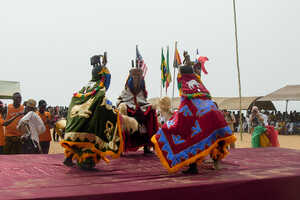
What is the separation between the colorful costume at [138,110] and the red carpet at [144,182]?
1.23 metres

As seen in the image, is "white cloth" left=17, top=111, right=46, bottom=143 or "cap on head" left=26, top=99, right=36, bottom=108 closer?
"white cloth" left=17, top=111, right=46, bottom=143

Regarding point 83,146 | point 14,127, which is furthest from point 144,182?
point 14,127

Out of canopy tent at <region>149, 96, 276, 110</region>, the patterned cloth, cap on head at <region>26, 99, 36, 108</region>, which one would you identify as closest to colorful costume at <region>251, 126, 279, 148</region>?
the patterned cloth

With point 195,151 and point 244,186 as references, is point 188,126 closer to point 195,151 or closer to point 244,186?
point 195,151

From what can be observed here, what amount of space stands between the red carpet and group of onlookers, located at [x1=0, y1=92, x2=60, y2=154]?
131 centimetres

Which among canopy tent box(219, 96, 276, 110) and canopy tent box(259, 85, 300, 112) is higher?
canopy tent box(259, 85, 300, 112)

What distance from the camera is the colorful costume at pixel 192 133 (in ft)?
12.2

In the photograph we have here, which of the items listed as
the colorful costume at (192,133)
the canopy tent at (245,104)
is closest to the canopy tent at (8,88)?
the colorful costume at (192,133)

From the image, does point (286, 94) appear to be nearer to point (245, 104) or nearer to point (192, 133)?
point (245, 104)

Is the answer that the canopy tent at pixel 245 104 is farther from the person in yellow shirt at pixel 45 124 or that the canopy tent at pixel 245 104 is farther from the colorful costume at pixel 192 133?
the colorful costume at pixel 192 133

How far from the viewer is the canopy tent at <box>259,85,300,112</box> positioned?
64.9 ft

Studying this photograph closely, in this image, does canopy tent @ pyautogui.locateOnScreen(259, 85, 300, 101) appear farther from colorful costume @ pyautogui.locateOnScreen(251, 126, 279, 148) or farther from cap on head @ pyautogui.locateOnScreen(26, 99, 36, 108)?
cap on head @ pyautogui.locateOnScreen(26, 99, 36, 108)

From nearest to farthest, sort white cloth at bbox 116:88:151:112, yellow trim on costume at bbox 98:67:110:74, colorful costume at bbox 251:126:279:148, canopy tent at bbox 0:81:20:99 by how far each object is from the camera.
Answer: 1. yellow trim on costume at bbox 98:67:110:74
2. white cloth at bbox 116:88:151:112
3. colorful costume at bbox 251:126:279:148
4. canopy tent at bbox 0:81:20:99

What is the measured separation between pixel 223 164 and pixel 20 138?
13.7 ft
